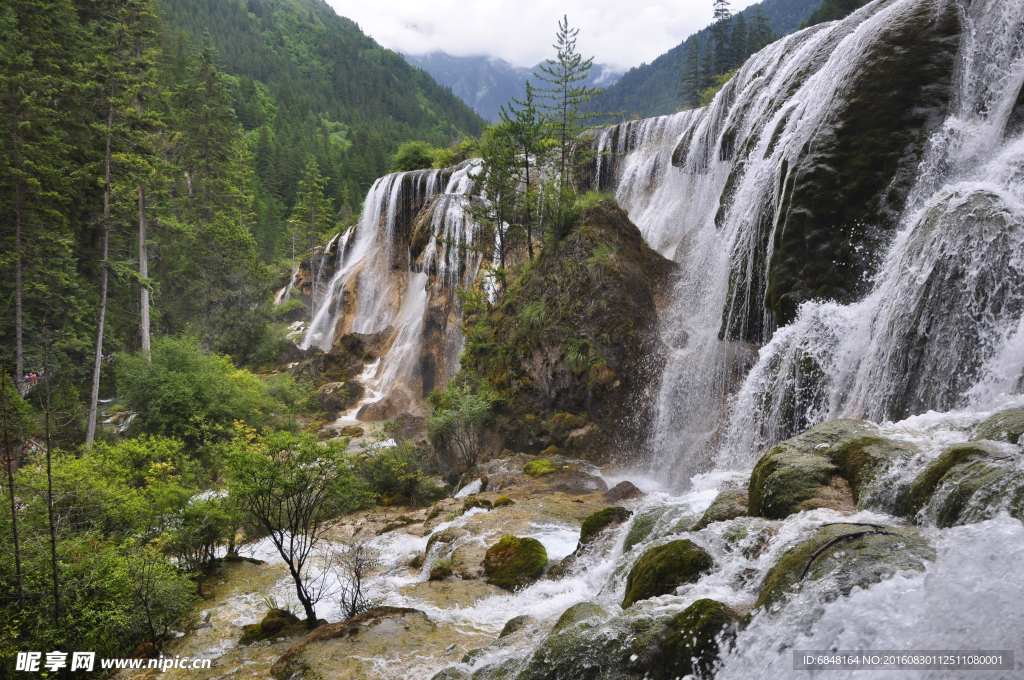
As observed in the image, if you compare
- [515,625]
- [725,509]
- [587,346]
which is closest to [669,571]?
[725,509]

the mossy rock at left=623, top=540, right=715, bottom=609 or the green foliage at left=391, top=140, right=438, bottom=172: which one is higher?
the green foliage at left=391, top=140, right=438, bottom=172

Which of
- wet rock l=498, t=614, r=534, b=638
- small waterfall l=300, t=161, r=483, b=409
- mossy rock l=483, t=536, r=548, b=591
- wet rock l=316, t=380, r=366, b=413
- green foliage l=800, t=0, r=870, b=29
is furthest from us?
green foliage l=800, t=0, r=870, b=29

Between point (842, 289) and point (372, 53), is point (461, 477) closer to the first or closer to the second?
point (842, 289)

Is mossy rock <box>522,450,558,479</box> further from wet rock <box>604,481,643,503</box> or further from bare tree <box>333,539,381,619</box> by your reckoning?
bare tree <box>333,539,381,619</box>

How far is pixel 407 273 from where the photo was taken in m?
37.1

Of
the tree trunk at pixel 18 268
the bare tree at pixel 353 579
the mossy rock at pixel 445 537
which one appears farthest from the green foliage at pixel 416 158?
the bare tree at pixel 353 579

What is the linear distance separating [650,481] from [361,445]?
485 inches

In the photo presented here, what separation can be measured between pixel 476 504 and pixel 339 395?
1734cm

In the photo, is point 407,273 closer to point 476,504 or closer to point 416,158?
point 416,158

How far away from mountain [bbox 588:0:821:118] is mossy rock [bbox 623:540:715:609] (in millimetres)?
119849

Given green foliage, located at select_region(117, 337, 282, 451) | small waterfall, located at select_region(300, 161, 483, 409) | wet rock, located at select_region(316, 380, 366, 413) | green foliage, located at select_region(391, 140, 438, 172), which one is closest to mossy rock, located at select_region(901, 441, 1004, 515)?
green foliage, located at select_region(117, 337, 282, 451)

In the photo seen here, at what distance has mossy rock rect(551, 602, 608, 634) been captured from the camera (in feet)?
16.5

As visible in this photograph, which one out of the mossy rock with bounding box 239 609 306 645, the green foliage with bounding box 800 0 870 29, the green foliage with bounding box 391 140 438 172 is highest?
the green foliage with bounding box 800 0 870 29

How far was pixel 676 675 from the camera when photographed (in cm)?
390
